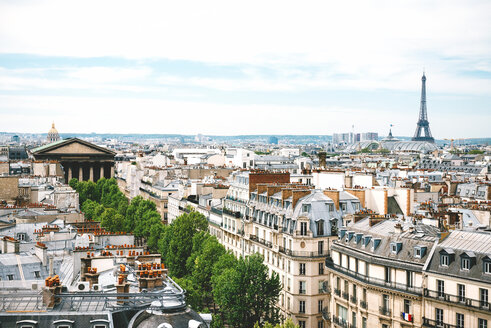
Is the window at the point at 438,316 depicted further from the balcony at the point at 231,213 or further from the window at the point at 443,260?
the balcony at the point at 231,213

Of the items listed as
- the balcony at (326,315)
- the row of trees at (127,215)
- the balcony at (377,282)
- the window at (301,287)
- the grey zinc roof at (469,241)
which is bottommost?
the balcony at (326,315)

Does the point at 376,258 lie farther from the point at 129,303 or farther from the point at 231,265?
the point at 129,303

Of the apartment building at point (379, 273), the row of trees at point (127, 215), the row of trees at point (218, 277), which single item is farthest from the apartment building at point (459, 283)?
the row of trees at point (127, 215)

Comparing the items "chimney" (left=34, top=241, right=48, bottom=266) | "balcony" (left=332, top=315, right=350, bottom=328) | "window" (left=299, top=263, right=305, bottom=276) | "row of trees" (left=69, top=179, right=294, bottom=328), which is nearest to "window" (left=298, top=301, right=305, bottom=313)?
"window" (left=299, top=263, right=305, bottom=276)

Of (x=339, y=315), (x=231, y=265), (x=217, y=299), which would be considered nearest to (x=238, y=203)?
(x=231, y=265)

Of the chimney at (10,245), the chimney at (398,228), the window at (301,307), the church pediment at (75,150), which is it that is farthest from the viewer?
the church pediment at (75,150)

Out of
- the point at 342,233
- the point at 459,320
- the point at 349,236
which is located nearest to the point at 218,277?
the point at 342,233

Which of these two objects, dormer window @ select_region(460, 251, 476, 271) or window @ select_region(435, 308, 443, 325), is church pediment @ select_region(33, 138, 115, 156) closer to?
window @ select_region(435, 308, 443, 325)

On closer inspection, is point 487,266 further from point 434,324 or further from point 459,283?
point 434,324
